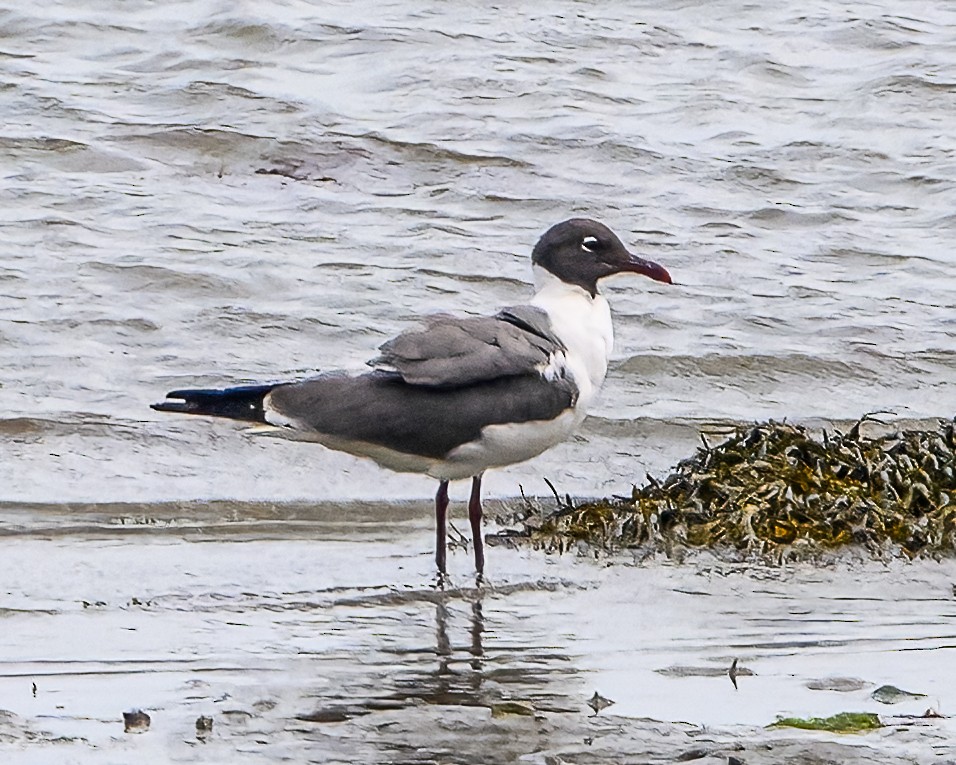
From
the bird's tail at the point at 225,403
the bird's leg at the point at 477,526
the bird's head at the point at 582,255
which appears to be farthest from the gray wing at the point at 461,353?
the bird's head at the point at 582,255

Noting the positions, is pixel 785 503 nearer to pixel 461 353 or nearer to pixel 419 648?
pixel 461 353

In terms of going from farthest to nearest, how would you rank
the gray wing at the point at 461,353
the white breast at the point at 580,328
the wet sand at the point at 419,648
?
the white breast at the point at 580,328 → the gray wing at the point at 461,353 → the wet sand at the point at 419,648

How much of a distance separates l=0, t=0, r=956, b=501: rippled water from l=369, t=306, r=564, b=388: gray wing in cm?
143

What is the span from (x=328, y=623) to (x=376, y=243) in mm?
5738

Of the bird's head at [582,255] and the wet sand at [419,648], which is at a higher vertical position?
the bird's head at [582,255]

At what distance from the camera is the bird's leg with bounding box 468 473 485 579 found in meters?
5.67

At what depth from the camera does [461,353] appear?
5586 mm

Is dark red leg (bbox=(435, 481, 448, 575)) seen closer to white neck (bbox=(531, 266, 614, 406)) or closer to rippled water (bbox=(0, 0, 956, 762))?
rippled water (bbox=(0, 0, 956, 762))

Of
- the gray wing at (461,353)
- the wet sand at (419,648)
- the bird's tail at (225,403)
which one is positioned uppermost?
the gray wing at (461,353)

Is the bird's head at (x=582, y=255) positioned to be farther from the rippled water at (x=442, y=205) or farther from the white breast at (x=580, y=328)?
the rippled water at (x=442, y=205)

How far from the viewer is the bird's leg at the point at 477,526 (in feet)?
18.6

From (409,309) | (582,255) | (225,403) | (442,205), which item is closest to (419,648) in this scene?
(225,403)

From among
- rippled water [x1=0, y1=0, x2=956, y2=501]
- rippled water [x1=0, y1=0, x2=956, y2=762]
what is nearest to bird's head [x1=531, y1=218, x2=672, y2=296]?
rippled water [x1=0, y1=0, x2=956, y2=762]

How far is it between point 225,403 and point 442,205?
6009mm
